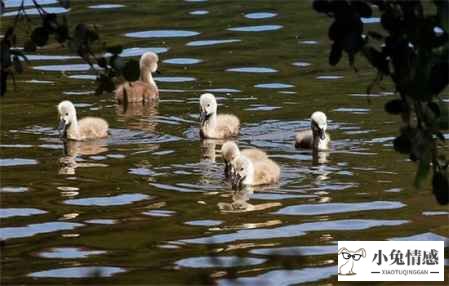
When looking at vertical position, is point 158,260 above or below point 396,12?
below

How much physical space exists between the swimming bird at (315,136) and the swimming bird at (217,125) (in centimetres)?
74

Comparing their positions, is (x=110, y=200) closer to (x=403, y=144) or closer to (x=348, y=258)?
(x=348, y=258)

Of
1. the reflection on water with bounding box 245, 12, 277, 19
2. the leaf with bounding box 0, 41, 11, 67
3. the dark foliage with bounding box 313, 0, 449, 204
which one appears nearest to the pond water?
the dark foliage with bounding box 313, 0, 449, 204

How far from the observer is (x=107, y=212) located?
9984 millimetres

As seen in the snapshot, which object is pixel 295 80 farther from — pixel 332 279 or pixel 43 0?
pixel 332 279

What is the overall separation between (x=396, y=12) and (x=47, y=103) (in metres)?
9.95

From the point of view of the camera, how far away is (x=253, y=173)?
1070 cm

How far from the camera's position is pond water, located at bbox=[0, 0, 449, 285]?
8688 millimetres

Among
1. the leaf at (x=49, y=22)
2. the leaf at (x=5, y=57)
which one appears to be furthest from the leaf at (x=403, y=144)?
the leaf at (x=5, y=57)

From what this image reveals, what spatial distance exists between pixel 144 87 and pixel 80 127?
2.10 meters

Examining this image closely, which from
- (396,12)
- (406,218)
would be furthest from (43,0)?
(396,12)

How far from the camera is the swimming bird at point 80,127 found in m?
12.7

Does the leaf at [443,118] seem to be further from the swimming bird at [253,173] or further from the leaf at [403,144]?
the swimming bird at [253,173]

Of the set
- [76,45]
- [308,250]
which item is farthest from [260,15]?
[76,45]
